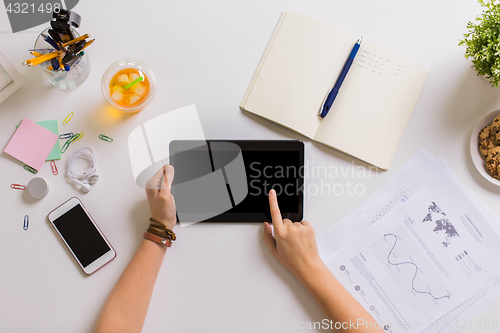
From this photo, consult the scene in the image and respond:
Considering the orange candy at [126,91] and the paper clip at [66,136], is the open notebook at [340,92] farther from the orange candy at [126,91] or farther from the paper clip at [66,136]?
the paper clip at [66,136]

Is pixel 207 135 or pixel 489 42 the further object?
pixel 207 135

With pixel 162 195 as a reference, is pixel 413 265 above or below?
below

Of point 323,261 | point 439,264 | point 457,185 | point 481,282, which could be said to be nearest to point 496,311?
point 481,282

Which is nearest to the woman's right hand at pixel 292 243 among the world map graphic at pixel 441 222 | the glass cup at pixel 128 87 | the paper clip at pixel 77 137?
the world map graphic at pixel 441 222

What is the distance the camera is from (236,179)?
0.85m

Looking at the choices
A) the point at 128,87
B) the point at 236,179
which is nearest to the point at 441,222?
the point at 236,179

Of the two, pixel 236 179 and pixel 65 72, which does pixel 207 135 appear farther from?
pixel 65 72

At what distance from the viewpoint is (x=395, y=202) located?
34.4 inches

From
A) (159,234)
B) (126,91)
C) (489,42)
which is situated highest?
(126,91)

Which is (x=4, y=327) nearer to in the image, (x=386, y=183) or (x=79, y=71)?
(x=79, y=71)

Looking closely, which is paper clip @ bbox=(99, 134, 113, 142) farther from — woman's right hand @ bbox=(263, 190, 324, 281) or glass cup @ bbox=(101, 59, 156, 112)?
woman's right hand @ bbox=(263, 190, 324, 281)

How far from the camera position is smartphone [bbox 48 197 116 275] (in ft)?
2.74

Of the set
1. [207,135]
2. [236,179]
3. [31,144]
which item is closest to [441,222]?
[236,179]

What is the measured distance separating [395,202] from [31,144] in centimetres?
104
